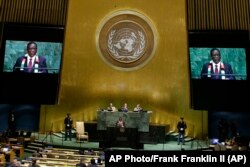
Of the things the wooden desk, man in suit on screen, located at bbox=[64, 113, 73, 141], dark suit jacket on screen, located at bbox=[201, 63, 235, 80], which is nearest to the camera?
the wooden desk

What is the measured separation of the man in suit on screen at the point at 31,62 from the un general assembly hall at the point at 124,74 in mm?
41

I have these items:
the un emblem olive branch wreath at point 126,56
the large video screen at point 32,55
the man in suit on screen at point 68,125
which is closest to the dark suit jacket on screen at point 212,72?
the un emblem olive branch wreath at point 126,56

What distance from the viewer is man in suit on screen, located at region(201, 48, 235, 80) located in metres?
14.7

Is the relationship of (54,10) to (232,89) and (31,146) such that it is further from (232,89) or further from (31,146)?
(232,89)

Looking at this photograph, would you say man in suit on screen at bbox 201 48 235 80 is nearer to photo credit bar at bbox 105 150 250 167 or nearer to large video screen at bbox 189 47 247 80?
large video screen at bbox 189 47 247 80

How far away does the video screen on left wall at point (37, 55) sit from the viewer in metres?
15.1

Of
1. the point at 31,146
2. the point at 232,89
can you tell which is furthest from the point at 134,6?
the point at 31,146

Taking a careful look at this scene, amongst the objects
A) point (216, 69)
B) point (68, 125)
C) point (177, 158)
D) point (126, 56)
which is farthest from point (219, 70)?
point (177, 158)

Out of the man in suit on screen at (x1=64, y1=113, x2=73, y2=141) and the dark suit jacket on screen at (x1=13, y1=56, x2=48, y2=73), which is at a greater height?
the dark suit jacket on screen at (x1=13, y1=56, x2=48, y2=73)

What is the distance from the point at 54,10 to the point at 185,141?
774 centimetres

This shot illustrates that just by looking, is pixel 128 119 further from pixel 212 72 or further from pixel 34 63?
→ pixel 34 63

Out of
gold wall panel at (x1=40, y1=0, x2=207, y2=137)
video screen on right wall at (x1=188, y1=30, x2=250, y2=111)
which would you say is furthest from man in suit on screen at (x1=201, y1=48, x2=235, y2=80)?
gold wall panel at (x1=40, y1=0, x2=207, y2=137)

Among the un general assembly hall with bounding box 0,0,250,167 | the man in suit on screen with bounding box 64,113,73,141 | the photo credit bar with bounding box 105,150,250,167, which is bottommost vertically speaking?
the photo credit bar with bounding box 105,150,250,167

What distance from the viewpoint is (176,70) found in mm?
16203
